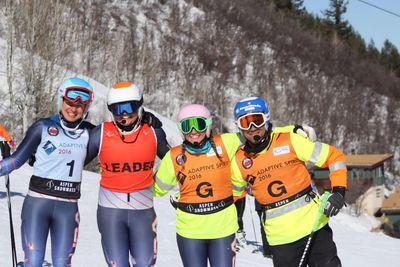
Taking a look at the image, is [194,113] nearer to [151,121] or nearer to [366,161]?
[151,121]

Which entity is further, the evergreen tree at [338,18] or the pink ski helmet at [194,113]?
the evergreen tree at [338,18]

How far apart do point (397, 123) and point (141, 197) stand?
7356 centimetres

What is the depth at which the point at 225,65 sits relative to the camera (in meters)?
58.2

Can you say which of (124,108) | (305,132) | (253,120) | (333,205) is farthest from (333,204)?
(124,108)

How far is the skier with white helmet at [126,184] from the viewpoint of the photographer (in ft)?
15.5

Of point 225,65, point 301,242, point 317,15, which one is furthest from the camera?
point 317,15

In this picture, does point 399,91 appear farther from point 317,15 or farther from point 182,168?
point 182,168

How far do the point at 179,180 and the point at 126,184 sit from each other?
0.49 metres

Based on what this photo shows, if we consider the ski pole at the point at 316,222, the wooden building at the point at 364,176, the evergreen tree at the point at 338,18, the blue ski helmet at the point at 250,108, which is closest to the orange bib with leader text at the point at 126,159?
the blue ski helmet at the point at 250,108

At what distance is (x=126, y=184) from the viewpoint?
475 centimetres

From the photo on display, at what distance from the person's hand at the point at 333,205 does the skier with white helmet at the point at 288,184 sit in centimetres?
5

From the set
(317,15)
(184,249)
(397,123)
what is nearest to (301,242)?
(184,249)

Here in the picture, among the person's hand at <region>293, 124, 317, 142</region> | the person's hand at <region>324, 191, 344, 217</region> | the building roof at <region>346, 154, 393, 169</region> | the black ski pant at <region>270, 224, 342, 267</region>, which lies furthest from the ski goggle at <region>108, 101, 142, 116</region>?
the building roof at <region>346, 154, 393, 169</region>

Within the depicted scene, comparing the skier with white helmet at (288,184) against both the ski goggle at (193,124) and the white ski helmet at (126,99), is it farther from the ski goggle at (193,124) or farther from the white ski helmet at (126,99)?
the white ski helmet at (126,99)
